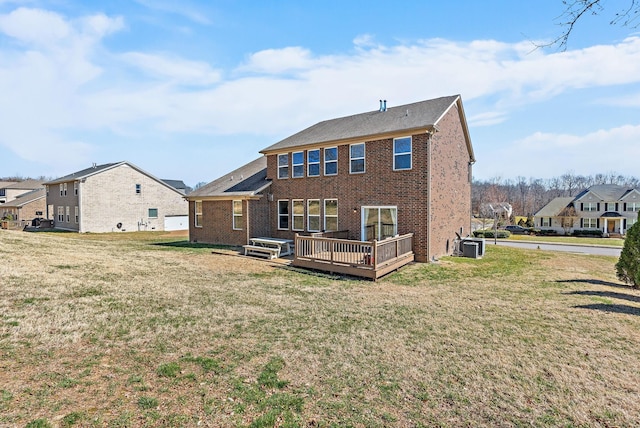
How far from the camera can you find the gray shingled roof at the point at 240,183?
60.6 ft

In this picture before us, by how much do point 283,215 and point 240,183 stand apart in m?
4.09

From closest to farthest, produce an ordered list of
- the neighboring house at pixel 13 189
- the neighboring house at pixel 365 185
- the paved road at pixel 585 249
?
the neighboring house at pixel 365 185, the paved road at pixel 585 249, the neighboring house at pixel 13 189

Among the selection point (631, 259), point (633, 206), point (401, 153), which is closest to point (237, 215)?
point (401, 153)

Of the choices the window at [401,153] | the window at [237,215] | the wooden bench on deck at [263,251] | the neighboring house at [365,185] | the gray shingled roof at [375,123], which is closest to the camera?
the neighboring house at [365,185]

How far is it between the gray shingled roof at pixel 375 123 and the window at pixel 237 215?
135 inches

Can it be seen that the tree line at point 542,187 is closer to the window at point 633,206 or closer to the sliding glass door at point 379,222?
the window at point 633,206

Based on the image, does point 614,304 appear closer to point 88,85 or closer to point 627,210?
point 88,85

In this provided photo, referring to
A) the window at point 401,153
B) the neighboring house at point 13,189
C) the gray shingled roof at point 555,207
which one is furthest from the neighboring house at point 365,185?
the neighboring house at point 13,189

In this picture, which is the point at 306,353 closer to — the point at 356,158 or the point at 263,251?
the point at 263,251

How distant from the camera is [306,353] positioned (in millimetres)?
5141

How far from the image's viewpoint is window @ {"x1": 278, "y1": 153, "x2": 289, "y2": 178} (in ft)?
59.7

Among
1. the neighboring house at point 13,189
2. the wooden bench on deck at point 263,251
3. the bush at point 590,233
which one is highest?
the neighboring house at point 13,189

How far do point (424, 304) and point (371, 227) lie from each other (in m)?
7.21

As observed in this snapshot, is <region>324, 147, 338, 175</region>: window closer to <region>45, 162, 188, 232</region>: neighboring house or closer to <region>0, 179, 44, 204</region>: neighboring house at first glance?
<region>45, 162, 188, 232</region>: neighboring house
